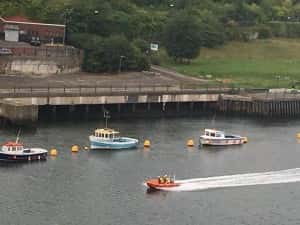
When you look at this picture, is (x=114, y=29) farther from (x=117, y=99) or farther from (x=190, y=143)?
(x=190, y=143)

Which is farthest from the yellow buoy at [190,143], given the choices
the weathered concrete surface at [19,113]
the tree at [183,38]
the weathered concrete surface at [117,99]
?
the tree at [183,38]

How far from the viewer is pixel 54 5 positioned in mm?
182625

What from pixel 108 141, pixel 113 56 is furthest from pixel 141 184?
pixel 113 56

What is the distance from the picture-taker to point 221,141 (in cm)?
12162

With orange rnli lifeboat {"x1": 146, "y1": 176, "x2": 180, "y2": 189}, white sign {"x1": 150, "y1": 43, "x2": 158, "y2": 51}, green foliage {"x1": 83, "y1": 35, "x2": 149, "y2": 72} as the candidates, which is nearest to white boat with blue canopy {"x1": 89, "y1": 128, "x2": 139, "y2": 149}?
orange rnli lifeboat {"x1": 146, "y1": 176, "x2": 180, "y2": 189}

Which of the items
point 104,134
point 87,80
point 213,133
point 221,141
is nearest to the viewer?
point 104,134

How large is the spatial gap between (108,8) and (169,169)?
76.4m

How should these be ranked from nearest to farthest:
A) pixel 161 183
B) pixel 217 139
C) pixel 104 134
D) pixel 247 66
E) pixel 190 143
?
pixel 161 183 → pixel 104 134 → pixel 190 143 → pixel 217 139 → pixel 247 66

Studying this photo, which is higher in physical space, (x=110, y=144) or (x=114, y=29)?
(x=114, y=29)

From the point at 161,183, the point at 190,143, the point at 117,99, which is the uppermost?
the point at 117,99

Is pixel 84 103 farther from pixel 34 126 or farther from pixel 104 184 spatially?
pixel 104 184

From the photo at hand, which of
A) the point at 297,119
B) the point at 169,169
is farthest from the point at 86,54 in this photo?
the point at 169,169

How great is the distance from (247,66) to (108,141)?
66.0 m

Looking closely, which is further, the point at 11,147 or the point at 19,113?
the point at 19,113
